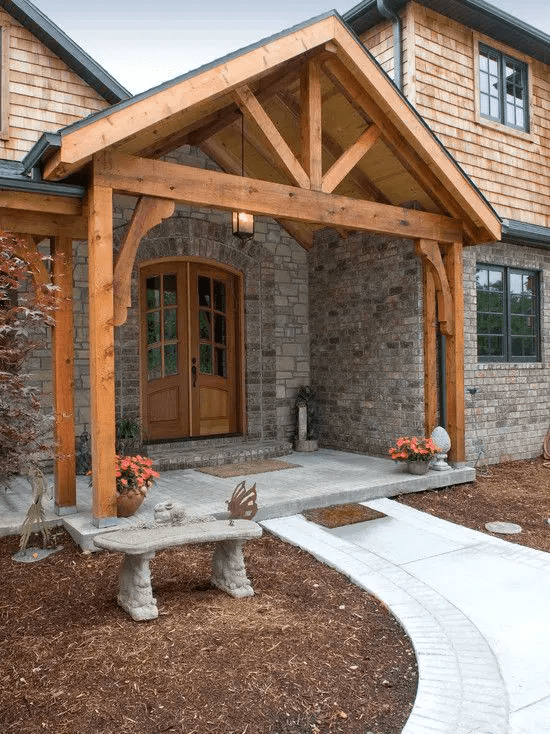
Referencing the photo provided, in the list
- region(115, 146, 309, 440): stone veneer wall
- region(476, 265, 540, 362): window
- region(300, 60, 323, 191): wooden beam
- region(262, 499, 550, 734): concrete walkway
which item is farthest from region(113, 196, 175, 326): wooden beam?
region(476, 265, 540, 362): window

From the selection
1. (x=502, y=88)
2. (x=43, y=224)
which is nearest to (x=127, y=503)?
(x=43, y=224)

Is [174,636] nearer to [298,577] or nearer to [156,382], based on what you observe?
[298,577]

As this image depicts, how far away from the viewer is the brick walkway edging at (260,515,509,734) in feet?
8.21

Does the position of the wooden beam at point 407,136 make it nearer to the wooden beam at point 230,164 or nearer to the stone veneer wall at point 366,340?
the stone veneer wall at point 366,340

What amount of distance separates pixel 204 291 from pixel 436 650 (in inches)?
250

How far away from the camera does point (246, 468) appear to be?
7277 mm

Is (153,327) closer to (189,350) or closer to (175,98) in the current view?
(189,350)

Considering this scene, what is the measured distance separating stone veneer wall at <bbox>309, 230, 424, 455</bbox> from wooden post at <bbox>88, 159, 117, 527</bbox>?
13.7 ft

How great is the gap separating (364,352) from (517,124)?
4748 mm

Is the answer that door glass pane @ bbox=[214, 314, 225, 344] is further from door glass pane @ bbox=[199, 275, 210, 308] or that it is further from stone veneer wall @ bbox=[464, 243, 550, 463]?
stone veneer wall @ bbox=[464, 243, 550, 463]

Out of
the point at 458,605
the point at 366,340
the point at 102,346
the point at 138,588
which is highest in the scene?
the point at 366,340

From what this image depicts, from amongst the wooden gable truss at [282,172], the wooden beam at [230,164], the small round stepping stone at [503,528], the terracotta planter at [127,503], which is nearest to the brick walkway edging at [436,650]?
the terracotta planter at [127,503]

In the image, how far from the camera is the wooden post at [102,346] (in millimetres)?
4602

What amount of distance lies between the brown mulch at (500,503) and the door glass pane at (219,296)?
3.94m
